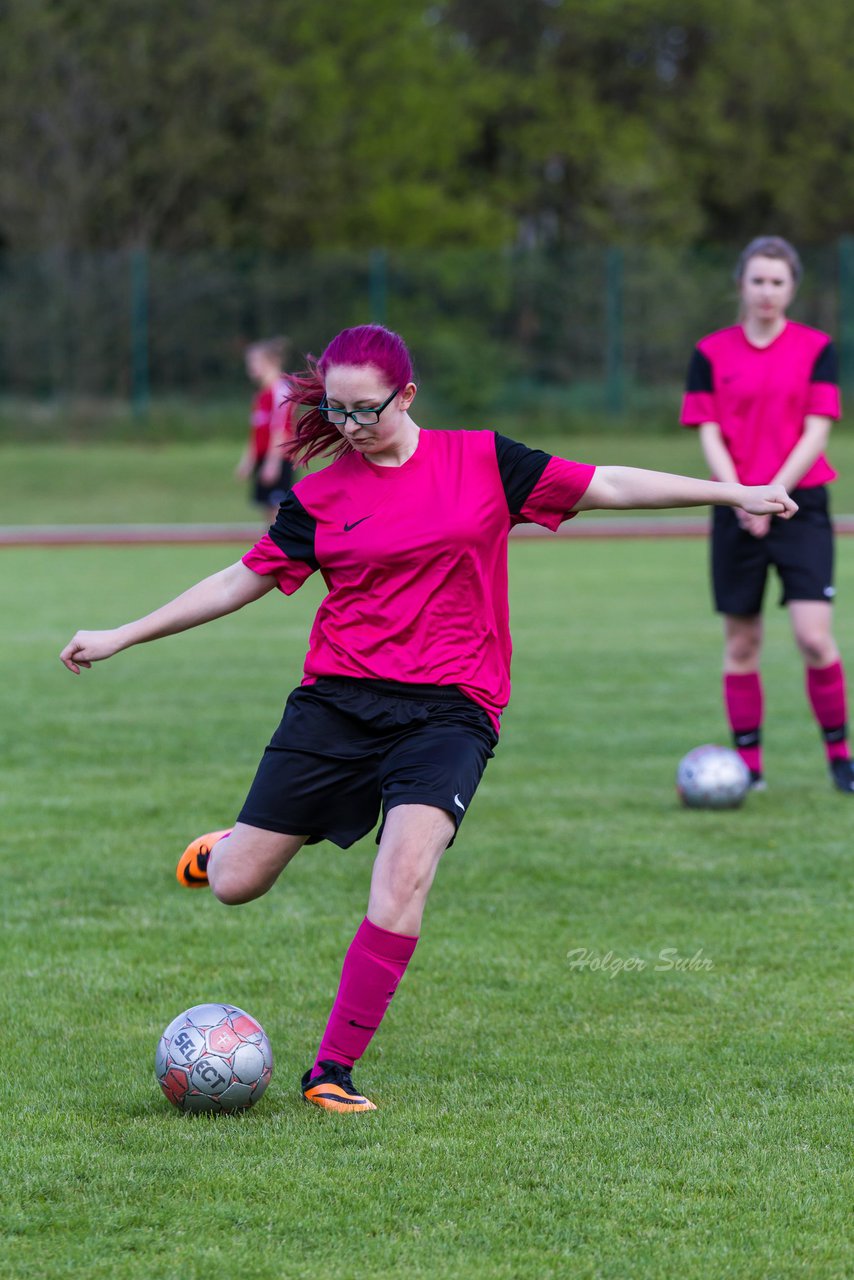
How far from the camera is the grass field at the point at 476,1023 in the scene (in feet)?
12.1

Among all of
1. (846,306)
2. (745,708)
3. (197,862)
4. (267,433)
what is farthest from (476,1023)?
(846,306)

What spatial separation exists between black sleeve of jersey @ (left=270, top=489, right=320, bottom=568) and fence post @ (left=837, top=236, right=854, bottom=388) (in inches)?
1134

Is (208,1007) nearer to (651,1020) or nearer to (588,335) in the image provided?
(651,1020)

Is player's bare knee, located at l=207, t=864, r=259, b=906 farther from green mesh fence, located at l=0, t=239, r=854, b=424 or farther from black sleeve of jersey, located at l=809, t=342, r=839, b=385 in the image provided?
green mesh fence, located at l=0, t=239, r=854, b=424

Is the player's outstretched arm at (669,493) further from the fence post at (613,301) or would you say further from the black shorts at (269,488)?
the fence post at (613,301)

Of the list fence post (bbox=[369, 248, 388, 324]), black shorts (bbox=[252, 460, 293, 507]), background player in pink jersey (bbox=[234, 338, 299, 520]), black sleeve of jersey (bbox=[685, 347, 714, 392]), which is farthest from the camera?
fence post (bbox=[369, 248, 388, 324])

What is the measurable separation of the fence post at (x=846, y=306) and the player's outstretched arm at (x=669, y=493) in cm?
2859

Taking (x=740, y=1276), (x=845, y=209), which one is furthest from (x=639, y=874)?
(x=845, y=209)

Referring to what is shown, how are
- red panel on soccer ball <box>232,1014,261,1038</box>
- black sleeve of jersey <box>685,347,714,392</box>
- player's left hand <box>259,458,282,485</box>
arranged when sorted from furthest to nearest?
player's left hand <box>259,458,282,485</box>
black sleeve of jersey <box>685,347,714,392</box>
red panel on soccer ball <box>232,1014,261,1038</box>

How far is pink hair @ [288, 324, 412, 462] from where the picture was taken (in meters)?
4.49

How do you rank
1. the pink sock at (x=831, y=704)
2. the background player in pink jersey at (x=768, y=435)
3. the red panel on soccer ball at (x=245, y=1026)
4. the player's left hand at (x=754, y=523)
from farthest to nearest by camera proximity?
the pink sock at (x=831, y=704) → the background player in pink jersey at (x=768, y=435) → the player's left hand at (x=754, y=523) → the red panel on soccer ball at (x=245, y=1026)

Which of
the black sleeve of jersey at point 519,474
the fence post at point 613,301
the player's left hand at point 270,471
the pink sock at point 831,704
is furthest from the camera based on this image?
the fence post at point 613,301

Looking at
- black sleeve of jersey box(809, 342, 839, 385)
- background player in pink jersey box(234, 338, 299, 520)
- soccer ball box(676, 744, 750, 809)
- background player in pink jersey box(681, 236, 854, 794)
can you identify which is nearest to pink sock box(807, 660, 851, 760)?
background player in pink jersey box(681, 236, 854, 794)

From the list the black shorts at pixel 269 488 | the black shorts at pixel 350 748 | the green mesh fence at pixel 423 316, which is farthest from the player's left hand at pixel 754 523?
the green mesh fence at pixel 423 316
